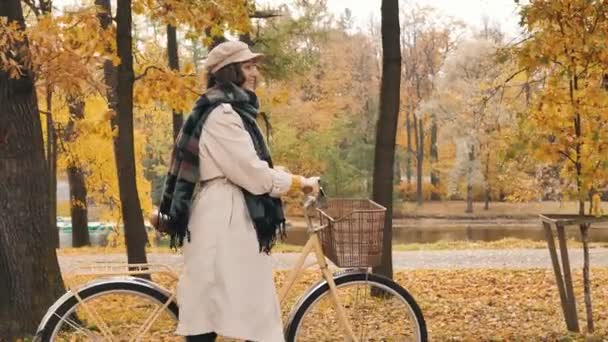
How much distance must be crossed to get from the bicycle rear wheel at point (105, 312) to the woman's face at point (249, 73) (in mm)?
1045

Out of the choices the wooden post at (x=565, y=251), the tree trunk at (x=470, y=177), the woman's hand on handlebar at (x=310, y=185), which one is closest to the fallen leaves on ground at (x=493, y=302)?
the wooden post at (x=565, y=251)

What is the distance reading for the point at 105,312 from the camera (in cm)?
414

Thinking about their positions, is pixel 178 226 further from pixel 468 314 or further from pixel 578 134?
pixel 468 314

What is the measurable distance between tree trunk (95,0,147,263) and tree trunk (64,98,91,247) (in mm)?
9227

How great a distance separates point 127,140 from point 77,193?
39.5 ft

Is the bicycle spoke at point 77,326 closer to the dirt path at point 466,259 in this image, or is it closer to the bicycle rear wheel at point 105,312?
the bicycle rear wheel at point 105,312

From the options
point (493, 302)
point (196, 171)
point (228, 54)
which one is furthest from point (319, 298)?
point (493, 302)

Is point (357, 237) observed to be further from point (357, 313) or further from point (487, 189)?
point (487, 189)

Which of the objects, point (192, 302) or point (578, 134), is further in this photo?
point (578, 134)

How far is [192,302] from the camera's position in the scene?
3.82m

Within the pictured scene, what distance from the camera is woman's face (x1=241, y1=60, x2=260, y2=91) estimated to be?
12.4 ft

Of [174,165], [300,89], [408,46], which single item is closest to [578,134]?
[174,165]

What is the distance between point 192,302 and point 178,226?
1.17 ft

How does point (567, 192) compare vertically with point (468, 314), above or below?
above
